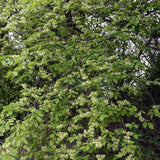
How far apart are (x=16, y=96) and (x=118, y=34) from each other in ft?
15.3

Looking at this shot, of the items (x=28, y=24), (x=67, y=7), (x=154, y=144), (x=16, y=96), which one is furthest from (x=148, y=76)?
(x=16, y=96)

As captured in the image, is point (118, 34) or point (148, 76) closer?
point (118, 34)

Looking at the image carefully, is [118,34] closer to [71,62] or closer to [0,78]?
[71,62]

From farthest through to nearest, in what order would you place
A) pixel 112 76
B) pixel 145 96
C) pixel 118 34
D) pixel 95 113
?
1. pixel 145 96
2. pixel 118 34
3. pixel 112 76
4. pixel 95 113

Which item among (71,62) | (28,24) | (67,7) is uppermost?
(28,24)

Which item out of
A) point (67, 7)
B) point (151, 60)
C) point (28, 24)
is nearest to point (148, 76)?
point (151, 60)

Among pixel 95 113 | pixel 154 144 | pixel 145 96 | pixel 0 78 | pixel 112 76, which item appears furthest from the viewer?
pixel 0 78

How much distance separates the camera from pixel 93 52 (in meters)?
3.21

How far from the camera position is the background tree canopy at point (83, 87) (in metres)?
2.36

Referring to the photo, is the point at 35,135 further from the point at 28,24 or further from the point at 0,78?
the point at 0,78

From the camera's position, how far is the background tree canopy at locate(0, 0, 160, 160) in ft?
7.74

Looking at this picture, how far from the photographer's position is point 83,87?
8.87ft

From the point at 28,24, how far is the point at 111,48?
200 centimetres

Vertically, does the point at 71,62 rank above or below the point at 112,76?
above
